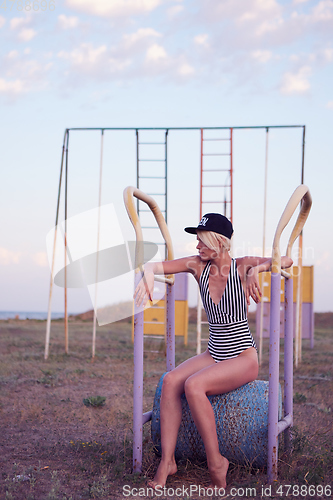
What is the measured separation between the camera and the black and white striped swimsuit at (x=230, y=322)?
3.16 m

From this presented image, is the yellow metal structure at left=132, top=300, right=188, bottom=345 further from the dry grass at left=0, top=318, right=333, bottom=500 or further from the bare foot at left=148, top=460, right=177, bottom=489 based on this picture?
the bare foot at left=148, top=460, right=177, bottom=489

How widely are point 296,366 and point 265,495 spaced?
19.9 feet

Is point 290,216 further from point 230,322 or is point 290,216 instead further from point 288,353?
point 288,353

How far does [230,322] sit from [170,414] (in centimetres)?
68

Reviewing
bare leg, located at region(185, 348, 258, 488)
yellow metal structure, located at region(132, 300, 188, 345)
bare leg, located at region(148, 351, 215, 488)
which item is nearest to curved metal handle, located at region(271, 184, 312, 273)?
bare leg, located at region(185, 348, 258, 488)

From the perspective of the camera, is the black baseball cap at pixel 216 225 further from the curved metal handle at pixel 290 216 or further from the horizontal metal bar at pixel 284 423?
the horizontal metal bar at pixel 284 423

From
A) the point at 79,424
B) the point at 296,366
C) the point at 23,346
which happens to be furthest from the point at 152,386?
the point at 23,346

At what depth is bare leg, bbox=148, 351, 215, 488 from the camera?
2967mm

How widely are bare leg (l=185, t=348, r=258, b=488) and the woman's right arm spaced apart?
1.89 feet

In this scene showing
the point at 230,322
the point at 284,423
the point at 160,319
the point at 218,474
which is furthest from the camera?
the point at 160,319

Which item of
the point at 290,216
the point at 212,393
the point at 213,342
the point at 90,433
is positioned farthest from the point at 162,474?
the point at 290,216

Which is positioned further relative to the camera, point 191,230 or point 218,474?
point 191,230

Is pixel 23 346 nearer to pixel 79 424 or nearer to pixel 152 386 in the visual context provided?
pixel 152 386

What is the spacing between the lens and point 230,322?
3172mm
